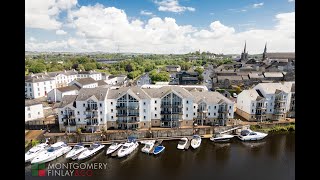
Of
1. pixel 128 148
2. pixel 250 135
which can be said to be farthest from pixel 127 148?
pixel 250 135

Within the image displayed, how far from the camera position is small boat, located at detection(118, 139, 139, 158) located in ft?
35.6

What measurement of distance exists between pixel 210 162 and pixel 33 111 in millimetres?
10505

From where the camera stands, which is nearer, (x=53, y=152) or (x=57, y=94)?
(x=53, y=152)

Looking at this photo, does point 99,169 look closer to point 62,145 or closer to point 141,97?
point 62,145

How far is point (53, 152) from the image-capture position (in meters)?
10.7

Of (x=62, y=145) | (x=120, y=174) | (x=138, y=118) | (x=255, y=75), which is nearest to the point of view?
(x=120, y=174)

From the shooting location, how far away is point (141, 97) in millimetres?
13156

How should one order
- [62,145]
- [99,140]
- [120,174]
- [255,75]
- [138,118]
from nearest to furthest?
[120,174], [62,145], [99,140], [138,118], [255,75]

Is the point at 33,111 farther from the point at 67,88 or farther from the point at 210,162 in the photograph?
the point at 210,162

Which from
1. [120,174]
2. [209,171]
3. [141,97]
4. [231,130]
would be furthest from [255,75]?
[120,174]

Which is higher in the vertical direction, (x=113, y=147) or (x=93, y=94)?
(x=93, y=94)

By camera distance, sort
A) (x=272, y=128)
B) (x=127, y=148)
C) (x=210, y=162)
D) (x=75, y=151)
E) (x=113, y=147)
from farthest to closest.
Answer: (x=272, y=128) < (x=113, y=147) < (x=127, y=148) < (x=75, y=151) < (x=210, y=162)

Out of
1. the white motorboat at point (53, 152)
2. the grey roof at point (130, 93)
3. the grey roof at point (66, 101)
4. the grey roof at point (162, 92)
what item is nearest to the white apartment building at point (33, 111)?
the grey roof at point (66, 101)
